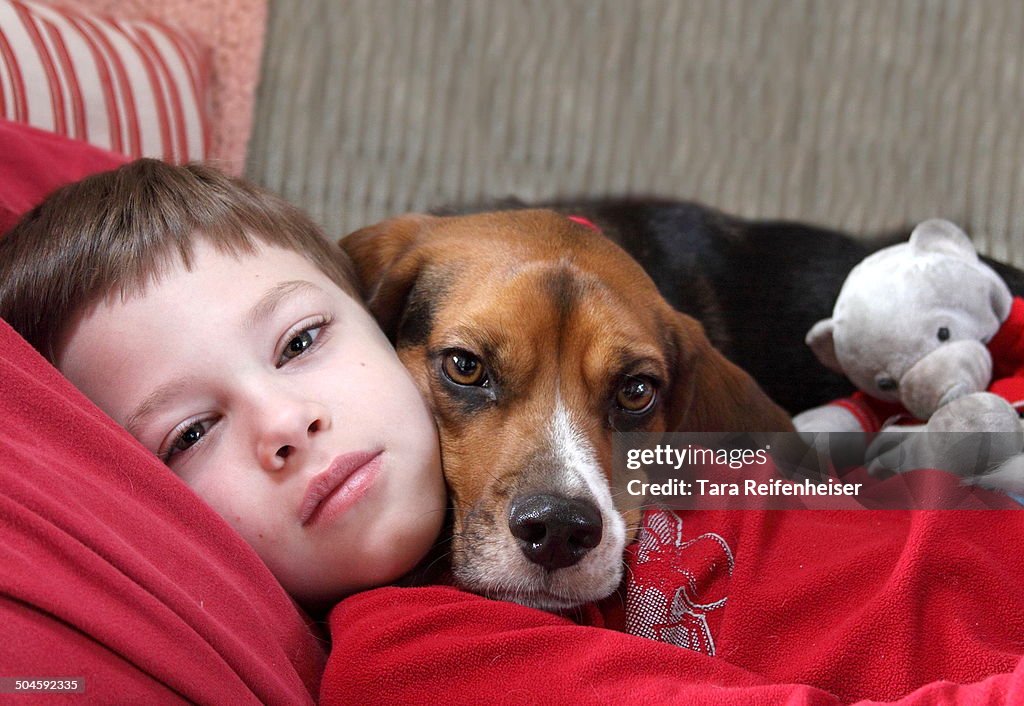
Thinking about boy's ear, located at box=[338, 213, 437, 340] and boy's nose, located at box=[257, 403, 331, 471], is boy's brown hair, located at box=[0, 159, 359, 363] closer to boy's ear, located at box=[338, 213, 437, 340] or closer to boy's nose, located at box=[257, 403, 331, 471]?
boy's ear, located at box=[338, 213, 437, 340]

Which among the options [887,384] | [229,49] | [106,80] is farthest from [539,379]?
[229,49]

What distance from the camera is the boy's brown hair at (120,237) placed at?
1.36 meters

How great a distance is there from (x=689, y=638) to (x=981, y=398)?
701 millimetres

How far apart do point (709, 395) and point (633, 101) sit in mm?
1260

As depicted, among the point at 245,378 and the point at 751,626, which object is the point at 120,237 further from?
the point at 751,626

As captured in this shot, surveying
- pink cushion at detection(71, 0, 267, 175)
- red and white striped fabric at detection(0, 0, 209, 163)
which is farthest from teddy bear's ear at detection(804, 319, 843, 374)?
pink cushion at detection(71, 0, 267, 175)

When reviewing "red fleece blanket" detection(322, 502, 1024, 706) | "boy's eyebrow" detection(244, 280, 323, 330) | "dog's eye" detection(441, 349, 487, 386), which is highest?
"boy's eyebrow" detection(244, 280, 323, 330)

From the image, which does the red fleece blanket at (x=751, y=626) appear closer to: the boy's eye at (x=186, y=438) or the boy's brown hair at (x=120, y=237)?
the boy's eye at (x=186, y=438)

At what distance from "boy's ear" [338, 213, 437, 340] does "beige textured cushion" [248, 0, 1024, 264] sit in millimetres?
829

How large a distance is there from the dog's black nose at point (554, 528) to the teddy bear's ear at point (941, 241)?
0.96m

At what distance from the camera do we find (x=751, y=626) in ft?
4.12

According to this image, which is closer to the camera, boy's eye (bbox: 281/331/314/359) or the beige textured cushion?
boy's eye (bbox: 281/331/314/359)

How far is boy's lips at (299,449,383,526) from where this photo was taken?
1.27 m

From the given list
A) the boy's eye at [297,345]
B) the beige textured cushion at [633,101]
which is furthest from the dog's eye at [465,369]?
the beige textured cushion at [633,101]
